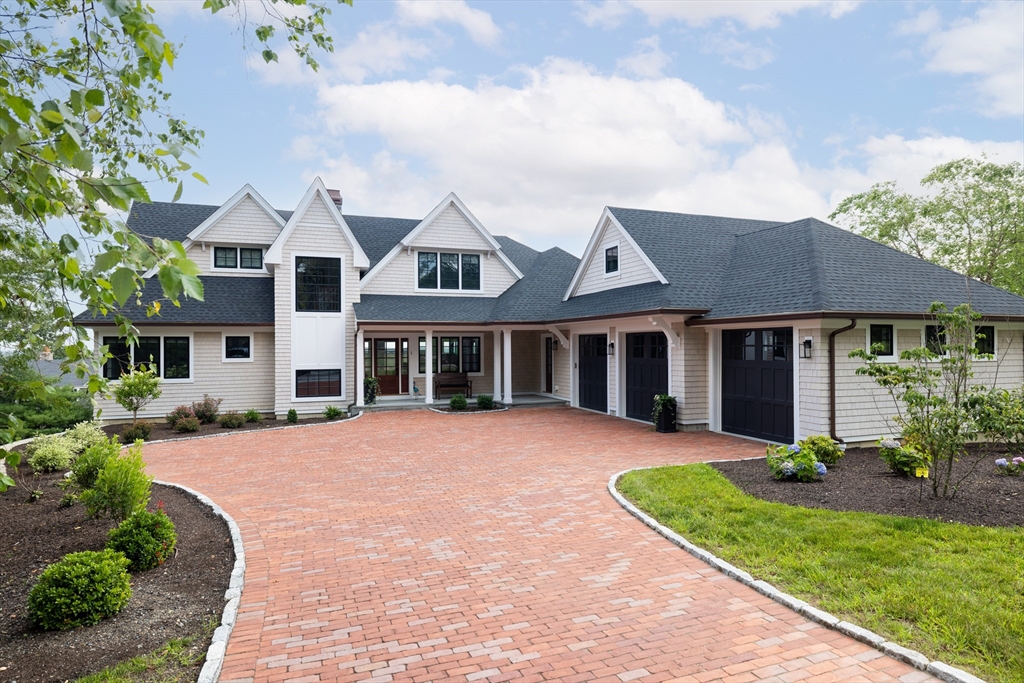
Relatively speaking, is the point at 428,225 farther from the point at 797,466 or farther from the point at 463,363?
the point at 797,466

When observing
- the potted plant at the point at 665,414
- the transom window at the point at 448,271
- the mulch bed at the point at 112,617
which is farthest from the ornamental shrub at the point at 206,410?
the potted plant at the point at 665,414

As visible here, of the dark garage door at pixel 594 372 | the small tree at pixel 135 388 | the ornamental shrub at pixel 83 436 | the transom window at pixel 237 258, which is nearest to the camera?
the ornamental shrub at pixel 83 436

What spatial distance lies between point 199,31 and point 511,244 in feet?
73.7

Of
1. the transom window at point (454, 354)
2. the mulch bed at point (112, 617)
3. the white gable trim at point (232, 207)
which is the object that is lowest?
the mulch bed at point (112, 617)

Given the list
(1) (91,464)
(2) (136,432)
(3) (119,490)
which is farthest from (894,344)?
(2) (136,432)

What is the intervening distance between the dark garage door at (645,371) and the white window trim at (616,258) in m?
2.22

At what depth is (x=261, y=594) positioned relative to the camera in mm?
5633

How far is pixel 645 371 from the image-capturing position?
16.9 meters

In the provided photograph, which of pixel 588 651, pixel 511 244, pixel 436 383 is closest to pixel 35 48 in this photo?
pixel 588 651

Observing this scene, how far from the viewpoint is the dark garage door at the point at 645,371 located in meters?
16.1

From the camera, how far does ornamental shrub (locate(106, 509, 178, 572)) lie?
6160mm

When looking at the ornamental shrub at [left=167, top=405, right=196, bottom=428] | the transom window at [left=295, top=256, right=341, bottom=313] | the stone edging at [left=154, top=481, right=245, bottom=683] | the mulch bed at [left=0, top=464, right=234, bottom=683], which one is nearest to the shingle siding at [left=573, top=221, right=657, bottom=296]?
the transom window at [left=295, top=256, right=341, bottom=313]

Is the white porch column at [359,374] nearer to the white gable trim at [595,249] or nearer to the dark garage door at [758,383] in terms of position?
the white gable trim at [595,249]

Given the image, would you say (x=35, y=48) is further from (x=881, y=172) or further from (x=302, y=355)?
(x=881, y=172)
